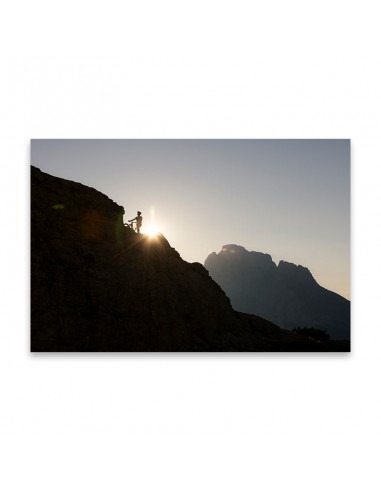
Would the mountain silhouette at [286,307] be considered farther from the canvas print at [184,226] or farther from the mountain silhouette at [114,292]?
the mountain silhouette at [114,292]

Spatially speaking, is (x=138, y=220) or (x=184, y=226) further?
(x=138, y=220)

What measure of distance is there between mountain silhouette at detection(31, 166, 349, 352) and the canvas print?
19mm

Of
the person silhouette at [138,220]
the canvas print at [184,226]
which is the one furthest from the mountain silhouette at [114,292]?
the person silhouette at [138,220]

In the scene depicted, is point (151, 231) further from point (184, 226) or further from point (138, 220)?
point (184, 226)
